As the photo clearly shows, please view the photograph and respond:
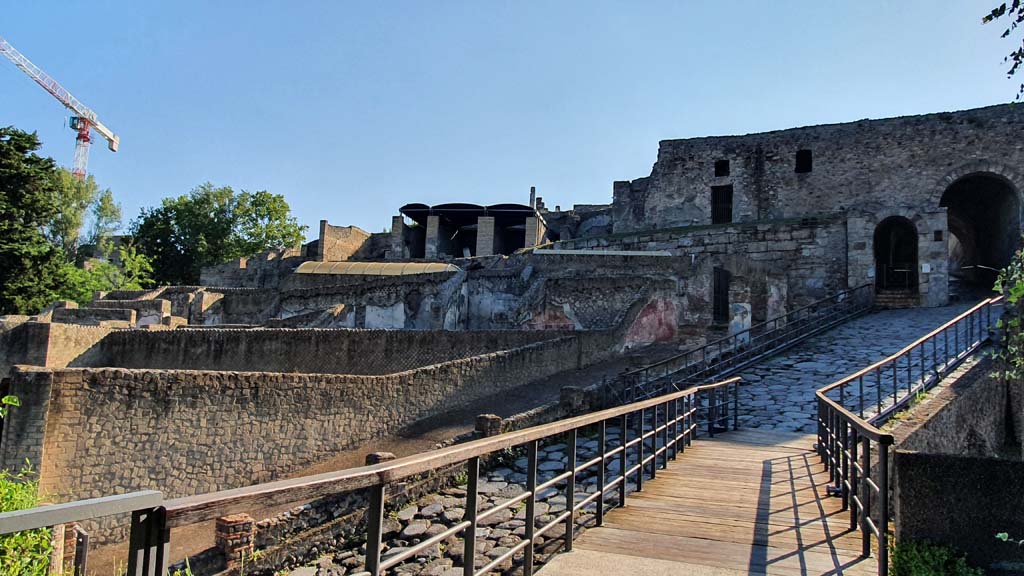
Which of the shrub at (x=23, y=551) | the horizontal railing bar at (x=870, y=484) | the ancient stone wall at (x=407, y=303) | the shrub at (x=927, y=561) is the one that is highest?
the ancient stone wall at (x=407, y=303)

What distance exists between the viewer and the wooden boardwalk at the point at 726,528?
466 cm

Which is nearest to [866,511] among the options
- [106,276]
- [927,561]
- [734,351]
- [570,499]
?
[927,561]

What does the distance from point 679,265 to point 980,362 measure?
968 centimetres

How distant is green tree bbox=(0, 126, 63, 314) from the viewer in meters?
30.7

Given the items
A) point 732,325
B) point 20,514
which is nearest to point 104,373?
point 20,514

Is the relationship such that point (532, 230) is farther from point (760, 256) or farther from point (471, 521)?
point (471, 521)

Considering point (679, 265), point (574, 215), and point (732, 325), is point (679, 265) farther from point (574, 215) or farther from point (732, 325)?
point (574, 215)

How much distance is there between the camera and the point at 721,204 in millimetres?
30969

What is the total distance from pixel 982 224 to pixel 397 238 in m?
29.3

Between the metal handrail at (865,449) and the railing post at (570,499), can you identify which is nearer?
the metal handrail at (865,449)

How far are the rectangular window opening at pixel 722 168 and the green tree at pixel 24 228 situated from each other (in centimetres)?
3108

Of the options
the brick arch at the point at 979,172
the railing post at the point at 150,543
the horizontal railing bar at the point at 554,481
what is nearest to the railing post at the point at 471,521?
the horizontal railing bar at the point at 554,481

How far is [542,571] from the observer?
14.8 feet

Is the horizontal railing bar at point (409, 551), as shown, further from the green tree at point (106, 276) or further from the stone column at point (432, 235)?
the stone column at point (432, 235)
